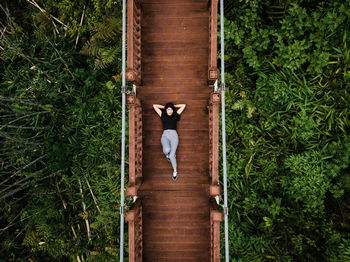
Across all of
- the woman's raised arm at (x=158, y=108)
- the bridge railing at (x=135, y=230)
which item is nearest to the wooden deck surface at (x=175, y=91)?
the woman's raised arm at (x=158, y=108)

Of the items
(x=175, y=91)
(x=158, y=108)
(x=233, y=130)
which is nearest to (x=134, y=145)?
(x=158, y=108)

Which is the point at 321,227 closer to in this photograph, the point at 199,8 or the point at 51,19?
the point at 199,8

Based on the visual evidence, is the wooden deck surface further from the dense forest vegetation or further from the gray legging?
the dense forest vegetation

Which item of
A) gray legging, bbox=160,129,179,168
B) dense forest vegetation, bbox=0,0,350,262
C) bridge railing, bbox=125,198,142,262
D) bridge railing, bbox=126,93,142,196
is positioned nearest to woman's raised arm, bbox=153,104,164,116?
bridge railing, bbox=126,93,142,196

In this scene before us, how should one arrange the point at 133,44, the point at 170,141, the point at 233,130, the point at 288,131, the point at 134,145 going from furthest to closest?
the point at 233,130
the point at 288,131
the point at 170,141
the point at 133,44
the point at 134,145

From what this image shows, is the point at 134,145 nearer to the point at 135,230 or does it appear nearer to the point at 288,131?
the point at 135,230

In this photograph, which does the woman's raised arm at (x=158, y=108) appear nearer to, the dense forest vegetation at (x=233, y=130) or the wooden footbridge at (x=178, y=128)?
the wooden footbridge at (x=178, y=128)

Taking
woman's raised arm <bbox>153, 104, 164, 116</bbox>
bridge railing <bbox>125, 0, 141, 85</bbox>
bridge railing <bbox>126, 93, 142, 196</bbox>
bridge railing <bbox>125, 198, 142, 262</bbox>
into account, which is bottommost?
bridge railing <bbox>125, 198, 142, 262</bbox>

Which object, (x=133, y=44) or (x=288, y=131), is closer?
(x=133, y=44)
